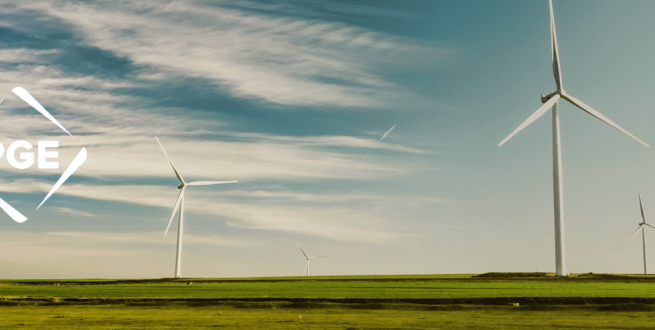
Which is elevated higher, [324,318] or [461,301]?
[461,301]

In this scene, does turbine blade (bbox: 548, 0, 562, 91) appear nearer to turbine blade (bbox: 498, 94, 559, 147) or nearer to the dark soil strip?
turbine blade (bbox: 498, 94, 559, 147)

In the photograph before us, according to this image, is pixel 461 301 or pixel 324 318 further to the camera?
pixel 461 301

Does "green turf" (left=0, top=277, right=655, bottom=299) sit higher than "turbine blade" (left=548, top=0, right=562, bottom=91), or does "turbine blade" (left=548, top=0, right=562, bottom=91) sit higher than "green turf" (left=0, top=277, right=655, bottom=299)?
"turbine blade" (left=548, top=0, right=562, bottom=91)

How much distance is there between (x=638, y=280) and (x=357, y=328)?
2567 inches

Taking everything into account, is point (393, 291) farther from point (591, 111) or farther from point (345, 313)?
point (591, 111)

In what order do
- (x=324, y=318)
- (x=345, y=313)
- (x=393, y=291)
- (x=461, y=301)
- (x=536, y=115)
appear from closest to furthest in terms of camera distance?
(x=324, y=318) < (x=345, y=313) < (x=461, y=301) < (x=393, y=291) < (x=536, y=115)

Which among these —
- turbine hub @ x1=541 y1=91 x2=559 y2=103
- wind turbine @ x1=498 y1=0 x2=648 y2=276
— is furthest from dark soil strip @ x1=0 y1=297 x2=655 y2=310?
turbine hub @ x1=541 y1=91 x2=559 y2=103

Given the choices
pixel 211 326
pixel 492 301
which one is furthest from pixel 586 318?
pixel 211 326

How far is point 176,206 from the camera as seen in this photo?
93812 millimetres

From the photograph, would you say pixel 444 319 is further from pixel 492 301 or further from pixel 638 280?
pixel 638 280

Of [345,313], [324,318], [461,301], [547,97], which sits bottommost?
[324,318]

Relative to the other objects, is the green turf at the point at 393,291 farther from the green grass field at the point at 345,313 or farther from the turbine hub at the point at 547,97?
the turbine hub at the point at 547,97

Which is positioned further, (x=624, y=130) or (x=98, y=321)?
(x=624, y=130)

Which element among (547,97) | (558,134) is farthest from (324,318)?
(547,97)
